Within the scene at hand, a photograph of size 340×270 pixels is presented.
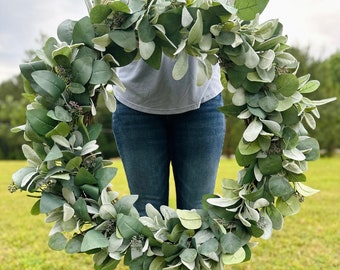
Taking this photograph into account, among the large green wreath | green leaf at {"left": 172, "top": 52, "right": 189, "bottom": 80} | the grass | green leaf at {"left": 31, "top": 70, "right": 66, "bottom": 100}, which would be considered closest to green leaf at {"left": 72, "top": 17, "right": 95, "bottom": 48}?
the large green wreath

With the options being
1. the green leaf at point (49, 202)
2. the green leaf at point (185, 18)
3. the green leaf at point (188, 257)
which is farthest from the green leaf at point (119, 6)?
the green leaf at point (188, 257)

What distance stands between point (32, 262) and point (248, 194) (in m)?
1.65

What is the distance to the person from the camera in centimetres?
124

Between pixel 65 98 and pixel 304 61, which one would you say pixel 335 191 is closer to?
pixel 65 98

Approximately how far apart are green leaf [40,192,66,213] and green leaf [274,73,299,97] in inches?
23.5

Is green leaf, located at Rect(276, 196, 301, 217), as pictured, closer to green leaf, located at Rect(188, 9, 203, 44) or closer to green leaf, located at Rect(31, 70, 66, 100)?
green leaf, located at Rect(188, 9, 203, 44)

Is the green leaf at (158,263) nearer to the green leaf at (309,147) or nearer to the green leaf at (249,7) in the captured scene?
the green leaf at (309,147)

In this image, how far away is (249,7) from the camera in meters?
1.01

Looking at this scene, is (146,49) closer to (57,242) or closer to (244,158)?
(244,158)

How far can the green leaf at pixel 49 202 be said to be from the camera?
1006mm

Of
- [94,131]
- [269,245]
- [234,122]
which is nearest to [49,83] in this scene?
[94,131]

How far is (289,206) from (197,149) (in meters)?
0.32

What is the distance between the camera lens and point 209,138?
1.30 meters

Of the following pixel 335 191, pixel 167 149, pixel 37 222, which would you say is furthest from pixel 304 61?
pixel 167 149
